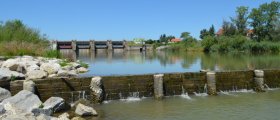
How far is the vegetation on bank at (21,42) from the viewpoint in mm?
27153

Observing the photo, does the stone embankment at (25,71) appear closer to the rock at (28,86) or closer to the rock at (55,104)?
the rock at (28,86)

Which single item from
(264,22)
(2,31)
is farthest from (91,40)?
(2,31)

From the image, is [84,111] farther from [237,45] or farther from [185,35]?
[185,35]

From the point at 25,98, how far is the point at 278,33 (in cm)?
8454

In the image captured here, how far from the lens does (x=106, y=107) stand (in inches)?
565

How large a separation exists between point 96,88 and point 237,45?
231 feet

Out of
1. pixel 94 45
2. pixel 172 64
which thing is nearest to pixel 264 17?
pixel 94 45

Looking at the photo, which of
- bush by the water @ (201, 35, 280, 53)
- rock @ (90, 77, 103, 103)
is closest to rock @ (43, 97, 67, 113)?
rock @ (90, 77, 103, 103)

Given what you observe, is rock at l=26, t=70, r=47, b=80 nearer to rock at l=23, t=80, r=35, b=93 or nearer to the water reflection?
rock at l=23, t=80, r=35, b=93

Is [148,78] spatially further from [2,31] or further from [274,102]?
[2,31]

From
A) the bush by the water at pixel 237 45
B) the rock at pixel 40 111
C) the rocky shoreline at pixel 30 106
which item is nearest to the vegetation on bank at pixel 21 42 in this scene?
the rocky shoreline at pixel 30 106

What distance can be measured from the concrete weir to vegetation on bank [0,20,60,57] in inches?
503

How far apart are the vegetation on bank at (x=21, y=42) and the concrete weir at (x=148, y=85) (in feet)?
42.0

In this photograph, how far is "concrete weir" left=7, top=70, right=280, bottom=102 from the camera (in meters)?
15.1
